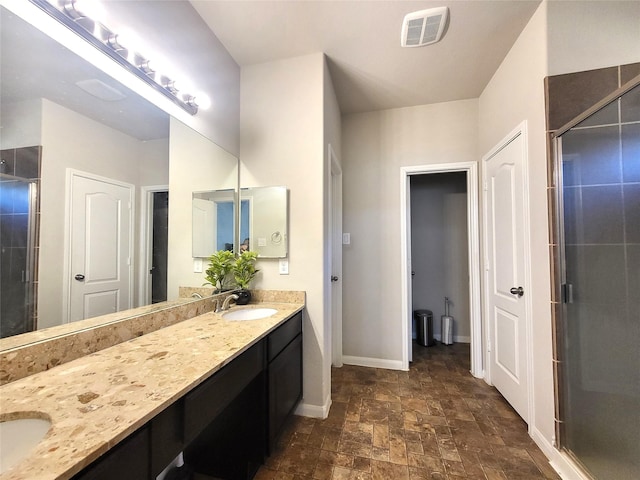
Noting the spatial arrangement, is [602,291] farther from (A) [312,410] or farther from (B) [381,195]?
(A) [312,410]

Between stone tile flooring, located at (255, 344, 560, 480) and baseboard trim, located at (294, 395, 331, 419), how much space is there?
43 millimetres

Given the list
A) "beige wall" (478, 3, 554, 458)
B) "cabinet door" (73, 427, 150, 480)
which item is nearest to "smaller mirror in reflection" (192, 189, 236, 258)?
"cabinet door" (73, 427, 150, 480)

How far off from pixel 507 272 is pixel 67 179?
8.87ft

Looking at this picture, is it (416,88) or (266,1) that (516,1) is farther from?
(266,1)

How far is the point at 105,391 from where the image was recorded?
0.73m

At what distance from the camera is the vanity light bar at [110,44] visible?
3.22 feet

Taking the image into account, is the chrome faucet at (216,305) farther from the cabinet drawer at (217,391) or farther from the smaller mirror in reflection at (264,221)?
the cabinet drawer at (217,391)

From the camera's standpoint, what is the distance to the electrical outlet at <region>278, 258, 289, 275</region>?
1951 mm

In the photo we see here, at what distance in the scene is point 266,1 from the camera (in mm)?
1541

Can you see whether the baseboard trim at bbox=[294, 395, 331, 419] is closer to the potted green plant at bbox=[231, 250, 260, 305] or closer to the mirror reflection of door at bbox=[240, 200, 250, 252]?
the potted green plant at bbox=[231, 250, 260, 305]

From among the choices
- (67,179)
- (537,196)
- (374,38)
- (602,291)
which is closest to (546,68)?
(537,196)

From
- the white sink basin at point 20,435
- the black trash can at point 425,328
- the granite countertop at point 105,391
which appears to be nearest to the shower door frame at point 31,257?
the granite countertop at point 105,391

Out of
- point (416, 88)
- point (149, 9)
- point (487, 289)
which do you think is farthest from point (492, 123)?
point (149, 9)

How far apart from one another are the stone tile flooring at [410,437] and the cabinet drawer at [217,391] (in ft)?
2.22
